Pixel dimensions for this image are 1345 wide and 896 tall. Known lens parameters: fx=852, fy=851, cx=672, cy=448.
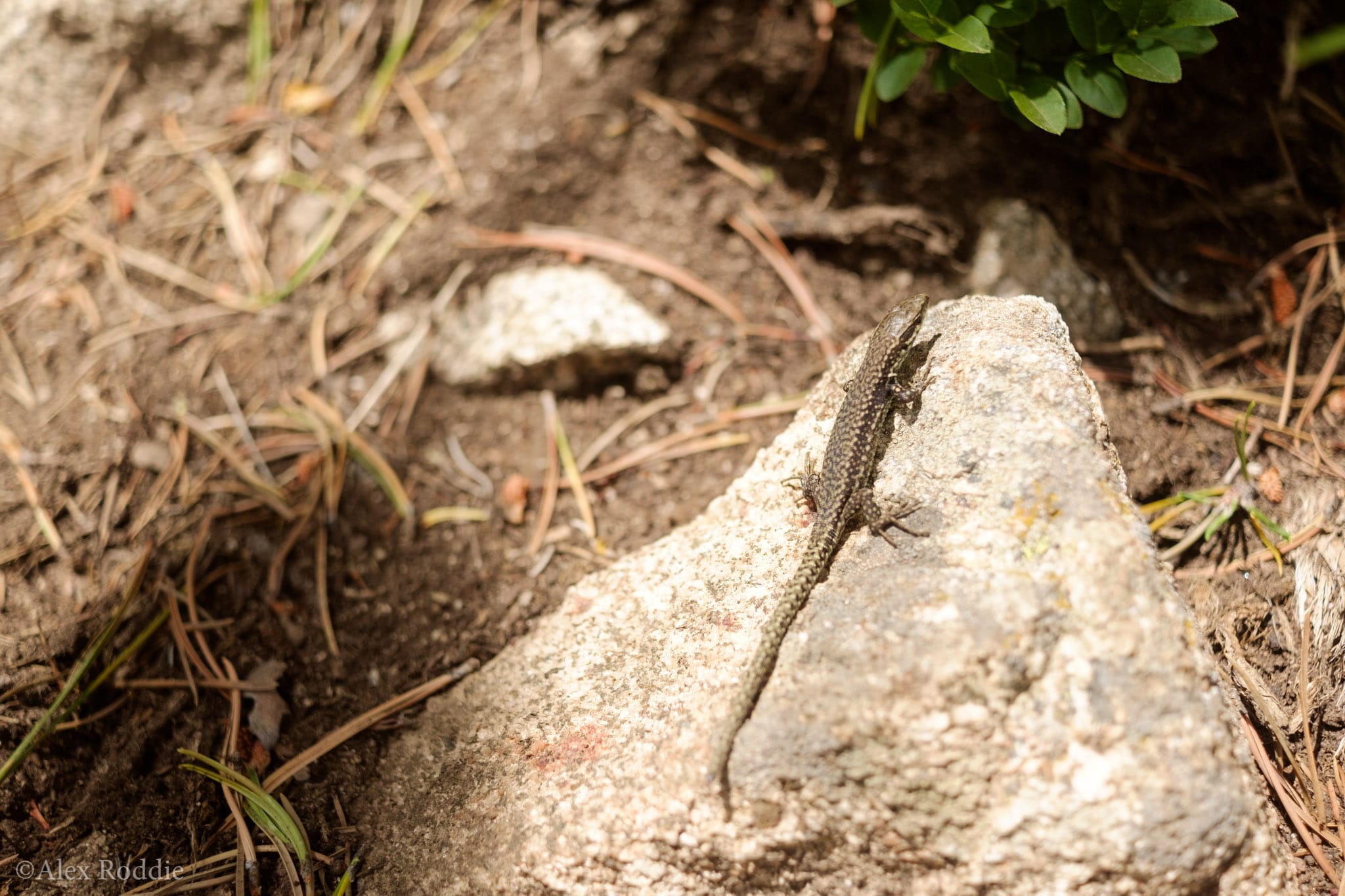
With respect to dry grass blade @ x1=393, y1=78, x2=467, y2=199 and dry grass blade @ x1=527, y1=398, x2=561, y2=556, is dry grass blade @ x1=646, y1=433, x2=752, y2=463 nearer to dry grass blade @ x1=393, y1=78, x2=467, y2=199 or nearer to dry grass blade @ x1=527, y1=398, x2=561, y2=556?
dry grass blade @ x1=527, y1=398, x2=561, y2=556

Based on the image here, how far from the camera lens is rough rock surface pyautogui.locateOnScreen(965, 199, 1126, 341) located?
4.50m

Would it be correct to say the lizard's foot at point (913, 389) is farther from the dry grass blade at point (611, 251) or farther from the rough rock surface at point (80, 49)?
the rough rock surface at point (80, 49)

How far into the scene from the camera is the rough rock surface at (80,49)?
5387 millimetres

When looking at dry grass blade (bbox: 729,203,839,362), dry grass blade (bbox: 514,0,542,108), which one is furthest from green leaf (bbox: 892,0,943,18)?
dry grass blade (bbox: 514,0,542,108)

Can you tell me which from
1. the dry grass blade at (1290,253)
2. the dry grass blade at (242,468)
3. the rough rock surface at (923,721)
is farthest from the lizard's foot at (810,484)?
the dry grass blade at (1290,253)

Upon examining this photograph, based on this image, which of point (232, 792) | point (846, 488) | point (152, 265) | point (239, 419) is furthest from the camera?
point (152, 265)

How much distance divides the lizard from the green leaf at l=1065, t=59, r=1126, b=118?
3.39 feet

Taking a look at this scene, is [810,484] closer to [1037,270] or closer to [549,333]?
[549,333]

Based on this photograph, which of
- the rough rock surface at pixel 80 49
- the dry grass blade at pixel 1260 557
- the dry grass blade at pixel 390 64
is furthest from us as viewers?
the dry grass blade at pixel 390 64

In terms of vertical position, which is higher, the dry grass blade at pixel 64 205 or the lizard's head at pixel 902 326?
the lizard's head at pixel 902 326

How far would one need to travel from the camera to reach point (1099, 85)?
138 inches

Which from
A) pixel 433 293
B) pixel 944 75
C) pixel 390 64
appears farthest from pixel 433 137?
pixel 944 75

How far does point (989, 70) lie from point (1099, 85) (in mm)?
460

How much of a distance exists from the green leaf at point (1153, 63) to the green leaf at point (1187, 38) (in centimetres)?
4
